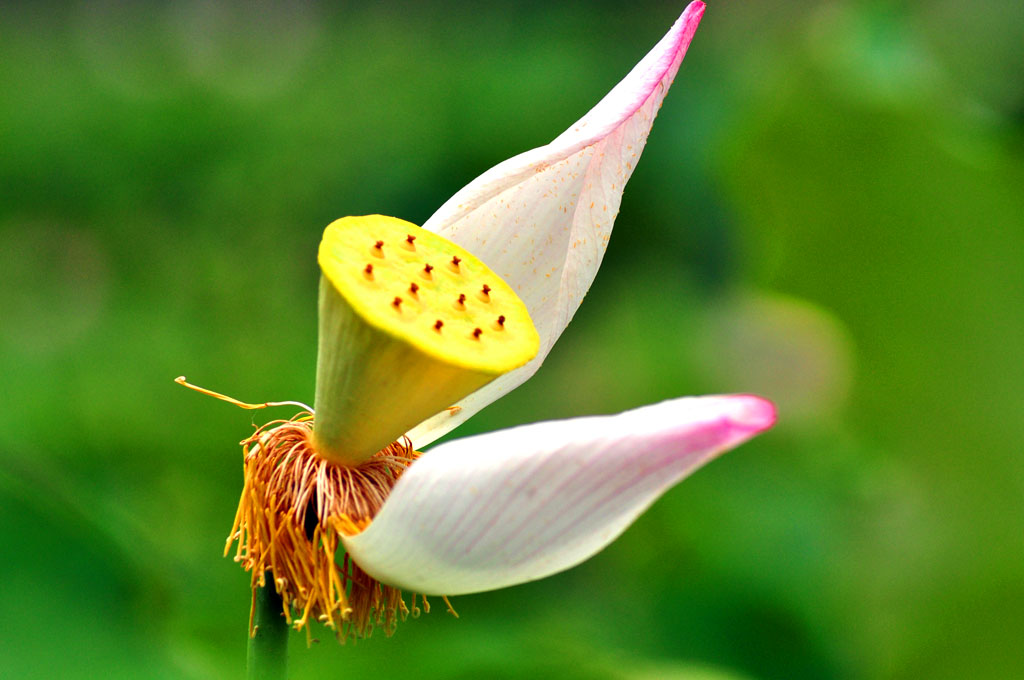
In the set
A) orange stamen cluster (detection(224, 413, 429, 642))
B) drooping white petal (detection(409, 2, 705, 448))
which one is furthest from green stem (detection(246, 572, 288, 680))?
drooping white petal (detection(409, 2, 705, 448))

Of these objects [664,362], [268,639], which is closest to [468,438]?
[268,639]

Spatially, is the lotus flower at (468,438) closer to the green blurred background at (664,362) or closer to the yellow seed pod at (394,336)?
the yellow seed pod at (394,336)

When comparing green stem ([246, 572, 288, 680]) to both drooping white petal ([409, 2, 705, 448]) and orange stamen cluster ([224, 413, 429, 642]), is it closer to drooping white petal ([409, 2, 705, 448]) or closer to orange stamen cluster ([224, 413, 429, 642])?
orange stamen cluster ([224, 413, 429, 642])

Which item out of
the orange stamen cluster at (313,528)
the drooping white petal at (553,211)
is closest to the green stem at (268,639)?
the orange stamen cluster at (313,528)

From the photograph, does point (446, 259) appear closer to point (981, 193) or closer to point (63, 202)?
point (981, 193)

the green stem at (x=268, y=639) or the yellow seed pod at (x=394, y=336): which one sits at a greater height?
the yellow seed pod at (x=394, y=336)

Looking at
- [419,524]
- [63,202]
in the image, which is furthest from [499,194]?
[63,202]

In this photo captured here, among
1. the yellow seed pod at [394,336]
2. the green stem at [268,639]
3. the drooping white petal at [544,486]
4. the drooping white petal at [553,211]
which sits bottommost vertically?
the green stem at [268,639]
